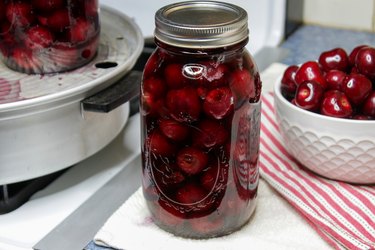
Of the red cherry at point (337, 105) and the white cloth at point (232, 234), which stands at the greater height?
the red cherry at point (337, 105)

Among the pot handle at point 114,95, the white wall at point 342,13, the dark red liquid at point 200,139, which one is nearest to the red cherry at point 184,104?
the dark red liquid at point 200,139

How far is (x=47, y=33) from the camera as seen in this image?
618 mm

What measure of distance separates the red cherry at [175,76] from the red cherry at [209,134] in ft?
0.11

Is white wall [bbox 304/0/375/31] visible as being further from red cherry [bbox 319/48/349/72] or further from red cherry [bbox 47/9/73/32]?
red cherry [bbox 47/9/73/32]

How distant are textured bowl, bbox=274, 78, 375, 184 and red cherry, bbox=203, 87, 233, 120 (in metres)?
0.12

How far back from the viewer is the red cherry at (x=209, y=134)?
507mm

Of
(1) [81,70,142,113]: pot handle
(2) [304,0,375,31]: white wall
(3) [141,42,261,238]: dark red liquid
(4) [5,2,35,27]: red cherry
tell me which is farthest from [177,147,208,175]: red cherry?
(2) [304,0,375,31]: white wall

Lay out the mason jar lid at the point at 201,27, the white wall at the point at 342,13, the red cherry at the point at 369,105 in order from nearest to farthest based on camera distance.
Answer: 1. the mason jar lid at the point at 201,27
2. the red cherry at the point at 369,105
3. the white wall at the point at 342,13

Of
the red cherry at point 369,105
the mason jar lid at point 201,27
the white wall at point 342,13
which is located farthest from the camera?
the white wall at point 342,13

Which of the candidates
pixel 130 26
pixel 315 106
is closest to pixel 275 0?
pixel 130 26

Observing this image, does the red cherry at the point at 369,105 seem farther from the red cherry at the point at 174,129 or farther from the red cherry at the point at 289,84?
the red cherry at the point at 174,129

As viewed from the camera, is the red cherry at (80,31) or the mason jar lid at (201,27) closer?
the mason jar lid at (201,27)

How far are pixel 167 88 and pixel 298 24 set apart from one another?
58 centimetres

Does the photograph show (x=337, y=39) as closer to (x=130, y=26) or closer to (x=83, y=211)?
(x=130, y=26)
